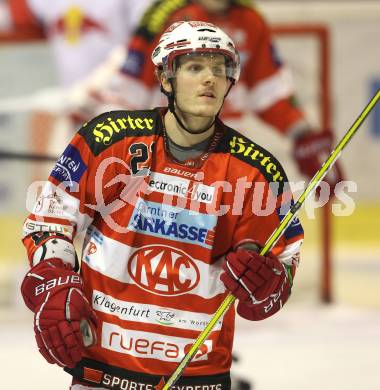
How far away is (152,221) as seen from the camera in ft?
9.26

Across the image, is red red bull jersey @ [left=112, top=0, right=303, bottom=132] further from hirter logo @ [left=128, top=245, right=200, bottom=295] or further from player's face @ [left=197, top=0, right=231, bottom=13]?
hirter logo @ [left=128, top=245, right=200, bottom=295]

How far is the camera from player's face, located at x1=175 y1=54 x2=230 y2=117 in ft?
9.07

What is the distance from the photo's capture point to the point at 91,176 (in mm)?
Answer: 2809

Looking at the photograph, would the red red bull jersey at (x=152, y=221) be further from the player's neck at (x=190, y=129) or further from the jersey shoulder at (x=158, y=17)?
the jersey shoulder at (x=158, y=17)

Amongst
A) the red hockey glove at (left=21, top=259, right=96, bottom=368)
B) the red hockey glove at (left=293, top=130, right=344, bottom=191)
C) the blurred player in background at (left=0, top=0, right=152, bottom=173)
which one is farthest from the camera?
the blurred player in background at (left=0, top=0, right=152, bottom=173)

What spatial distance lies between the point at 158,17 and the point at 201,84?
7.43 ft

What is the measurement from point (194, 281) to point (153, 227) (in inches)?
6.1

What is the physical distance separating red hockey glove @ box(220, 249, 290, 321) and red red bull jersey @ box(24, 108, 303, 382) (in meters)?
0.10

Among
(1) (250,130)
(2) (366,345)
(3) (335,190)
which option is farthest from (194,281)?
(1) (250,130)

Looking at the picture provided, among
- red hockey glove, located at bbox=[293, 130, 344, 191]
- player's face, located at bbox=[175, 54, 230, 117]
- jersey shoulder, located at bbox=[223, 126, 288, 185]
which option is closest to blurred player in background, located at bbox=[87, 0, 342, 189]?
red hockey glove, located at bbox=[293, 130, 344, 191]

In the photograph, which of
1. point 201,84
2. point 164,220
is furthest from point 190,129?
point 164,220

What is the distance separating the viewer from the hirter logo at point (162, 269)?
2828 millimetres

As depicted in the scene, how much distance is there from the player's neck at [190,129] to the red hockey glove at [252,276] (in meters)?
0.28

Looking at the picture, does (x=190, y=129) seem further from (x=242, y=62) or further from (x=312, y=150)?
(x=242, y=62)
